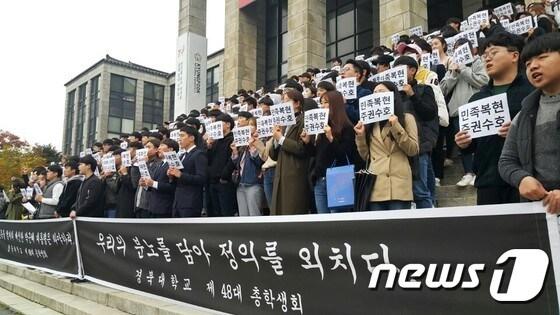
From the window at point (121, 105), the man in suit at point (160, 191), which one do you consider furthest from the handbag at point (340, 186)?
the window at point (121, 105)

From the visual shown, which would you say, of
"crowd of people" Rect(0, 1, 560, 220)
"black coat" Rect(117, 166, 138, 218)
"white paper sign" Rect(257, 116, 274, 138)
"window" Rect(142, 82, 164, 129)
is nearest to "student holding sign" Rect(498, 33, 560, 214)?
"crowd of people" Rect(0, 1, 560, 220)

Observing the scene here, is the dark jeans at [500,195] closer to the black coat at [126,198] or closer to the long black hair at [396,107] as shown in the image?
the long black hair at [396,107]

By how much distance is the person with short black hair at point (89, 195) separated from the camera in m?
6.73

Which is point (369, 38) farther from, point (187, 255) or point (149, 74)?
point (149, 74)

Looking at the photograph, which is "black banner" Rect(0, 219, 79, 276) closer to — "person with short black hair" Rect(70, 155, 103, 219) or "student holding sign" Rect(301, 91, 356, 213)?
"person with short black hair" Rect(70, 155, 103, 219)

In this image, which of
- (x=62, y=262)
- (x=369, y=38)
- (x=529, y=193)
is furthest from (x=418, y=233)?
(x=369, y=38)

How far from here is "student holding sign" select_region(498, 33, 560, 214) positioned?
252 centimetres

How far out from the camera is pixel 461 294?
240cm

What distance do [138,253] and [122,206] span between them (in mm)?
1860

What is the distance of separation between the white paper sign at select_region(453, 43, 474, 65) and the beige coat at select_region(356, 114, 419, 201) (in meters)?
1.91

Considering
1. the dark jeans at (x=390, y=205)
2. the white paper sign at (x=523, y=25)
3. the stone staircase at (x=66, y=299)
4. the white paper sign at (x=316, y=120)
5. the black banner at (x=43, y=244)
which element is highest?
the white paper sign at (x=523, y=25)

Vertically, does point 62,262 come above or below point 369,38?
below

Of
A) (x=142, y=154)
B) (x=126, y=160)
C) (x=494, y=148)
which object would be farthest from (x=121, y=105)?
(x=494, y=148)

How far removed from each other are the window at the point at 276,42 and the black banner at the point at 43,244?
48.5ft
